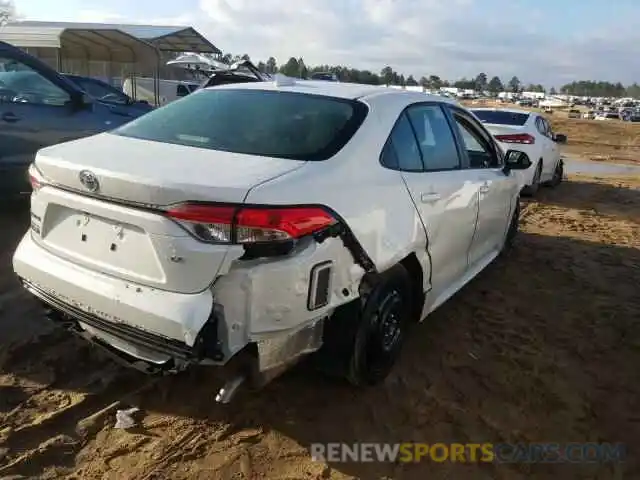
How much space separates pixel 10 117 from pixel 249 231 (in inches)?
176

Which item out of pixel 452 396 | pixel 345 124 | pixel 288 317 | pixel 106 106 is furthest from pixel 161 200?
pixel 106 106

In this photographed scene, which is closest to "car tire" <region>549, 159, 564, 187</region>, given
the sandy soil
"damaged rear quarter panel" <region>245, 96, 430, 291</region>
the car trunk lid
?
the sandy soil

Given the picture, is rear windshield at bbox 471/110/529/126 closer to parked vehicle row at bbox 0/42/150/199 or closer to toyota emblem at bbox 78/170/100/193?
parked vehicle row at bbox 0/42/150/199

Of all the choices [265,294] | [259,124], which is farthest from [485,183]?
[265,294]

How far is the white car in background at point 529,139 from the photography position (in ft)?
33.7

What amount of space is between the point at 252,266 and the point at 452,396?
161 centimetres

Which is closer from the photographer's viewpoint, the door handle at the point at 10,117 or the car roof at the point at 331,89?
the car roof at the point at 331,89

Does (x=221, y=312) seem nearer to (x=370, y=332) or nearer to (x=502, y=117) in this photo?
(x=370, y=332)

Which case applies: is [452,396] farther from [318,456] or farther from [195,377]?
[195,377]

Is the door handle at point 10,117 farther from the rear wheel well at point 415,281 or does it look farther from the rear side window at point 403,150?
the rear wheel well at point 415,281

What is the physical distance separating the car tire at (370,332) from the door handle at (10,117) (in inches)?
172

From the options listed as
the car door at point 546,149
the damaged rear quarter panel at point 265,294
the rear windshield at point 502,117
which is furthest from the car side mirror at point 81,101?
the car door at point 546,149

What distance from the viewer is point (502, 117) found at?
1115cm

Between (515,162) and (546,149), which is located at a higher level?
(515,162)
